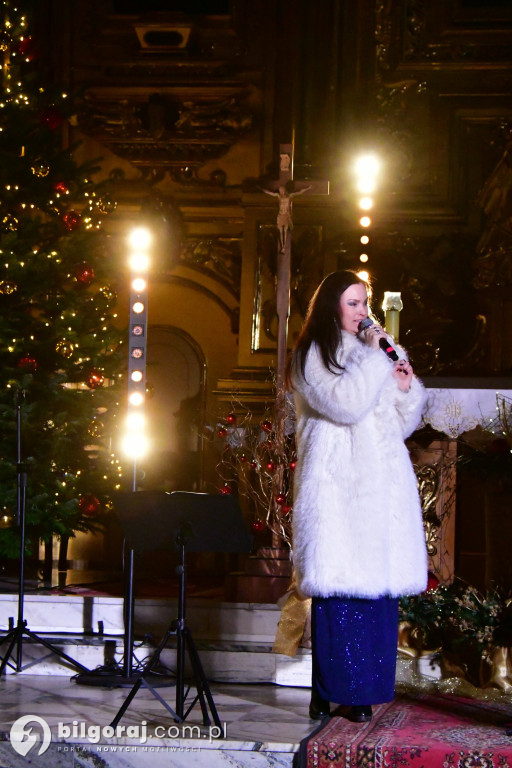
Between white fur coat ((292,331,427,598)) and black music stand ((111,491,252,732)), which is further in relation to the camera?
black music stand ((111,491,252,732))

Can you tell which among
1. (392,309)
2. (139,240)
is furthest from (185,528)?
(392,309)

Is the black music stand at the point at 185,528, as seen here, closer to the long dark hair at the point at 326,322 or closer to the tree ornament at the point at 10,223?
the long dark hair at the point at 326,322

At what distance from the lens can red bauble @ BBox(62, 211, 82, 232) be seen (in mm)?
7066

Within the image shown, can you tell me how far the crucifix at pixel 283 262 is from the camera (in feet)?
19.4

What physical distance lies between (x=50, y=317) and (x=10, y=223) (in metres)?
0.66

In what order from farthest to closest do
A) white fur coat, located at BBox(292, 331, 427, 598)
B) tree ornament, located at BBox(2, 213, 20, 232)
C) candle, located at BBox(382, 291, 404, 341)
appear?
tree ornament, located at BBox(2, 213, 20, 232) < candle, located at BBox(382, 291, 404, 341) < white fur coat, located at BBox(292, 331, 427, 598)

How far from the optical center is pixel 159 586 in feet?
24.3

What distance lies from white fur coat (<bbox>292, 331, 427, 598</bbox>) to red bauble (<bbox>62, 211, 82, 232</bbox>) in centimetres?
335

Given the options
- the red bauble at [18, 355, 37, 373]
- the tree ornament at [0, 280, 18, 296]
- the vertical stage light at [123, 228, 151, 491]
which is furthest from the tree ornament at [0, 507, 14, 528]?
the vertical stage light at [123, 228, 151, 491]

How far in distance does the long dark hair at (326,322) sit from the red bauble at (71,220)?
3215 mm

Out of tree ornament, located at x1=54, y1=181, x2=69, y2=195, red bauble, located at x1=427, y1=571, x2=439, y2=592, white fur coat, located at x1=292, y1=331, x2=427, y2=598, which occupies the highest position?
tree ornament, located at x1=54, y1=181, x2=69, y2=195

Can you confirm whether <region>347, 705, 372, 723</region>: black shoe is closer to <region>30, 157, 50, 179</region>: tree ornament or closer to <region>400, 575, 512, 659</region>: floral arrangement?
<region>400, 575, 512, 659</region>: floral arrangement

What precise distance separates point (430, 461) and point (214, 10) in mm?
4961

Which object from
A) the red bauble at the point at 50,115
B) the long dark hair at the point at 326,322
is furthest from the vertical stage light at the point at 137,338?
the red bauble at the point at 50,115
